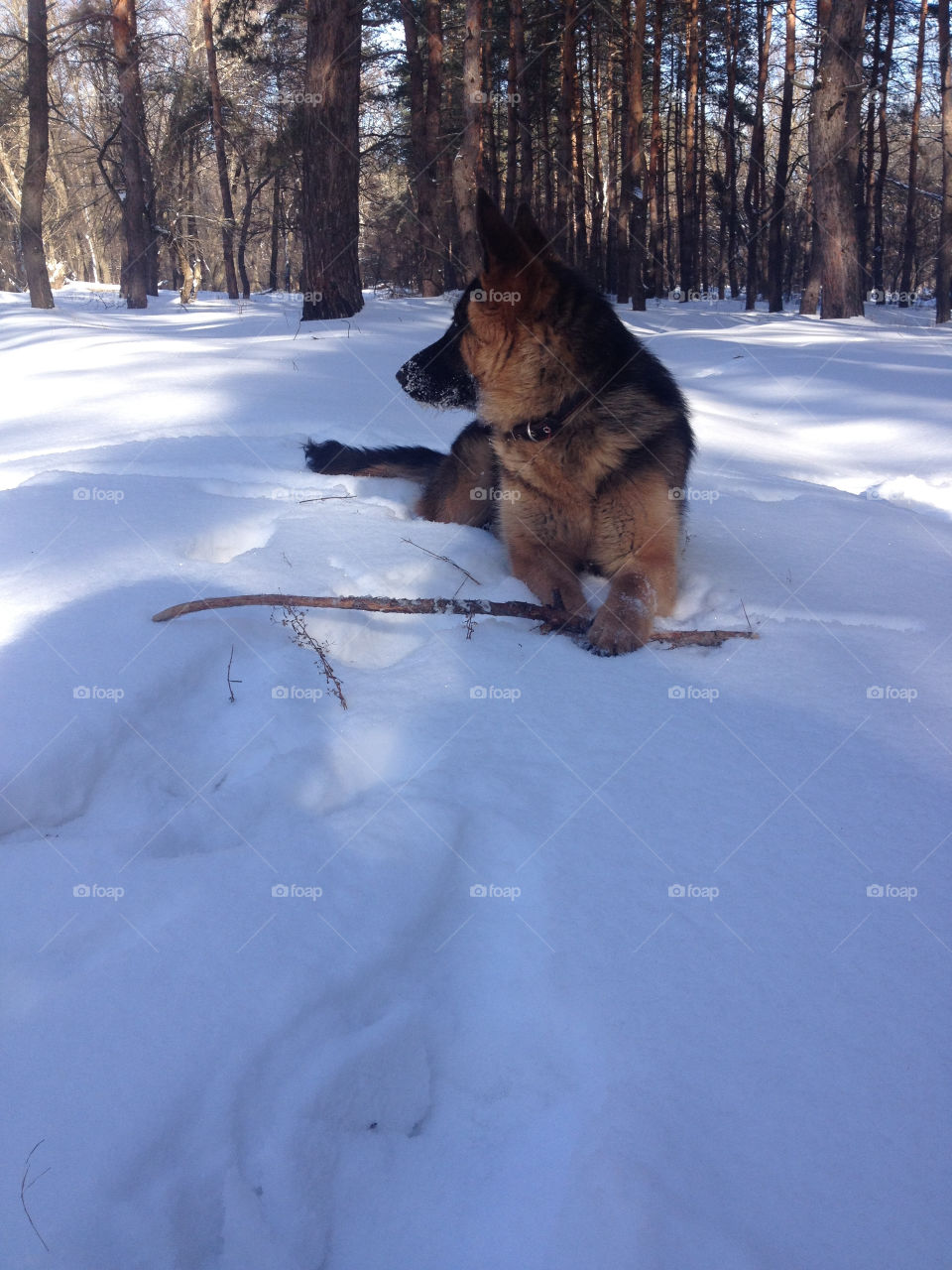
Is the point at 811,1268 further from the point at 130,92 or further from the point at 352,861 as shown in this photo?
→ the point at 130,92

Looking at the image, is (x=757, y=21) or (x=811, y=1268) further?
(x=757, y=21)

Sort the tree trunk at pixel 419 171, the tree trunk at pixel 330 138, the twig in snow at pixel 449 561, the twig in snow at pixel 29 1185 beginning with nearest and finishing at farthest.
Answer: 1. the twig in snow at pixel 29 1185
2. the twig in snow at pixel 449 561
3. the tree trunk at pixel 330 138
4. the tree trunk at pixel 419 171

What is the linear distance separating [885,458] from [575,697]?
4.44 metres

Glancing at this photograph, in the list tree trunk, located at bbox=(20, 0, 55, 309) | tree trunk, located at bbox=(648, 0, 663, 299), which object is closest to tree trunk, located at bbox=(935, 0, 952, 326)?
tree trunk, located at bbox=(648, 0, 663, 299)

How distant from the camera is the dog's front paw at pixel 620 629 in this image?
259 centimetres

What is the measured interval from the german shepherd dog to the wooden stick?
0.17 m

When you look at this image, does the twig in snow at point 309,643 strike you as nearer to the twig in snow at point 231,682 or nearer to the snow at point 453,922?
the snow at point 453,922

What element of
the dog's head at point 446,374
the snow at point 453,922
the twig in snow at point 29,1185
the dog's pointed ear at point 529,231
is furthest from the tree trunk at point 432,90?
the twig in snow at point 29,1185

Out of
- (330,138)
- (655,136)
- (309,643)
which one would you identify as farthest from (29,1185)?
(655,136)

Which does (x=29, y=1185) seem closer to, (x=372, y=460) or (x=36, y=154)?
(x=372, y=460)

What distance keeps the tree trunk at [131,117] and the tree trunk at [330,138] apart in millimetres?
8618

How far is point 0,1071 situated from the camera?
46.8 inches

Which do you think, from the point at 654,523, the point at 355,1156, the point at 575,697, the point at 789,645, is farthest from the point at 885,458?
the point at 355,1156

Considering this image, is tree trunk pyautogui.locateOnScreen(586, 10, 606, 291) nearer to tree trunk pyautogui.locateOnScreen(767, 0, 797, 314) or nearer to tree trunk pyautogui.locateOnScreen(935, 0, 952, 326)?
tree trunk pyautogui.locateOnScreen(767, 0, 797, 314)
